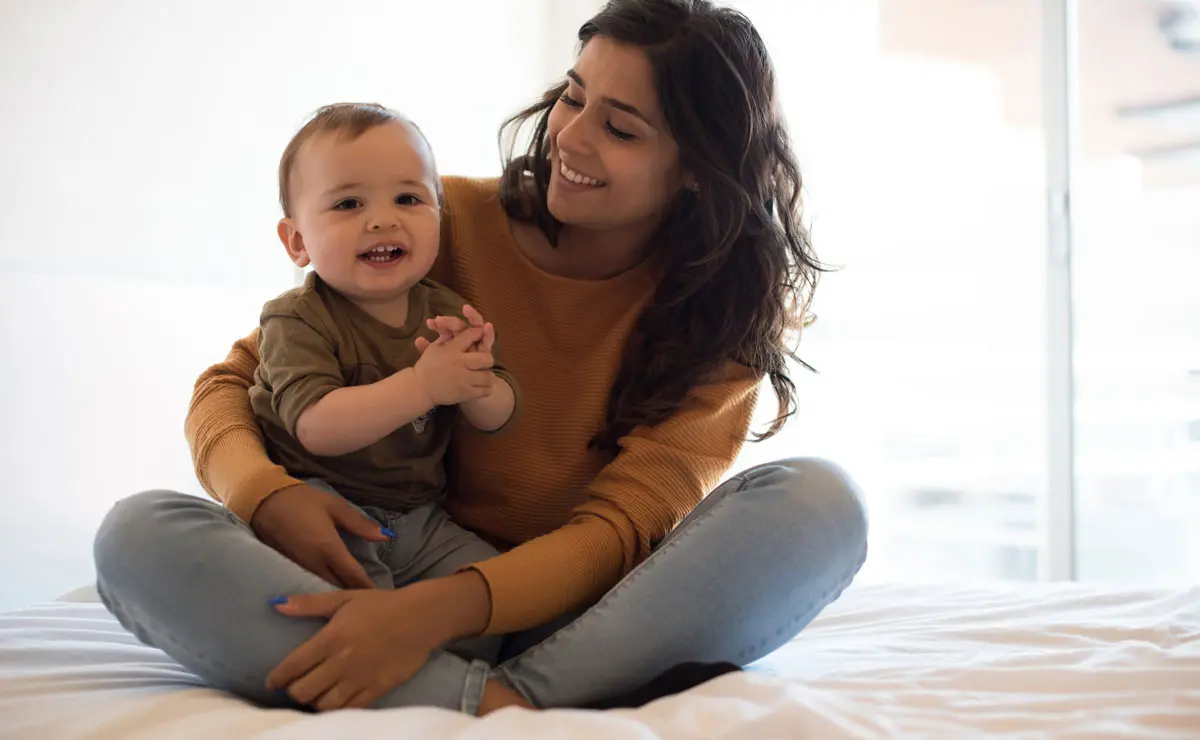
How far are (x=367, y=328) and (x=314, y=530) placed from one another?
0.84 ft

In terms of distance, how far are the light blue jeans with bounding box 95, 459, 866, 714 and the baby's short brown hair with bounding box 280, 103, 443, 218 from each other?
0.40 meters

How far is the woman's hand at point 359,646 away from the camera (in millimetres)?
936

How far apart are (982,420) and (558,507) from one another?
184 cm

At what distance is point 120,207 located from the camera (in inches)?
79.1

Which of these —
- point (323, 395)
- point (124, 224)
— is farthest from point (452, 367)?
point (124, 224)

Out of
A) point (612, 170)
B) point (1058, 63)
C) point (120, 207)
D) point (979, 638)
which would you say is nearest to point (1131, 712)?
point (979, 638)

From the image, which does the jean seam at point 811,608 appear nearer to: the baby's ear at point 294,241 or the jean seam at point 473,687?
the jean seam at point 473,687

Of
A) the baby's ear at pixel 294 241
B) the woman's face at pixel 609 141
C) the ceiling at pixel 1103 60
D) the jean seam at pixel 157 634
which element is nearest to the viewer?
the jean seam at pixel 157 634

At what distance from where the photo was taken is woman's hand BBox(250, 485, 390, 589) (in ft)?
3.44

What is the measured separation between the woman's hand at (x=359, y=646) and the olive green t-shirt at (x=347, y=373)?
22 cm

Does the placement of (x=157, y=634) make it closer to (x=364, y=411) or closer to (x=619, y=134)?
(x=364, y=411)

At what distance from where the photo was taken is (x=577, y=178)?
4.47 ft

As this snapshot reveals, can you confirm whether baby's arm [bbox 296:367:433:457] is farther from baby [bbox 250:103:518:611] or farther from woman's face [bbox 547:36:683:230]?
woman's face [bbox 547:36:683:230]

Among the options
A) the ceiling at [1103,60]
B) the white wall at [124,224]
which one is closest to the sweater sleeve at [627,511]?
the white wall at [124,224]
